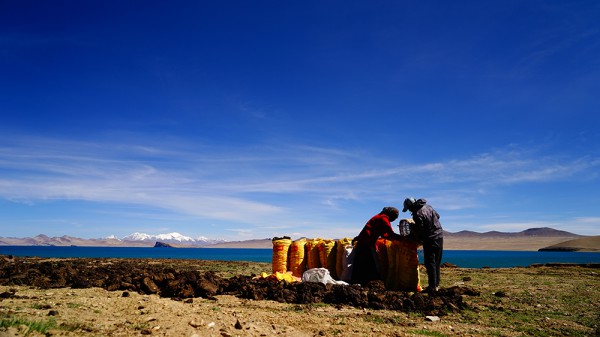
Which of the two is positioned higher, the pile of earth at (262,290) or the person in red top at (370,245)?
the person in red top at (370,245)

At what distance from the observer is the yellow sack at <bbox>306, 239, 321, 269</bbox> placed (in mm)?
12797

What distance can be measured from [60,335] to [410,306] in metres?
6.13

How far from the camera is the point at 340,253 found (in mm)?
11969

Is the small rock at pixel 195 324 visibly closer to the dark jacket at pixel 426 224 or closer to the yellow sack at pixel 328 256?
the dark jacket at pixel 426 224

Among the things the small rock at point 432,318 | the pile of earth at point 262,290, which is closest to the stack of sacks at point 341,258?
the pile of earth at point 262,290

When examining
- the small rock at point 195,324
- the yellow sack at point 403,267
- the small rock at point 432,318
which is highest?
the yellow sack at point 403,267

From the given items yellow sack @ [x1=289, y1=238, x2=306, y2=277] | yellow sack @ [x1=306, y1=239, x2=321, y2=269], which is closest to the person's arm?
yellow sack @ [x1=306, y1=239, x2=321, y2=269]

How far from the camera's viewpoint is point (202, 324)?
19.6 feet

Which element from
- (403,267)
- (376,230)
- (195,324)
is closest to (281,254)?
(376,230)

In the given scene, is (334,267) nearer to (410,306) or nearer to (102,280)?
(410,306)

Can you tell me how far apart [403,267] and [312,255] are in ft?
10.7

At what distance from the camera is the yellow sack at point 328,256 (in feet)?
40.3

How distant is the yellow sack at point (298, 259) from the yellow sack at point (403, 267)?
3136 millimetres

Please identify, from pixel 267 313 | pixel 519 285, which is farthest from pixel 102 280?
pixel 519 285
